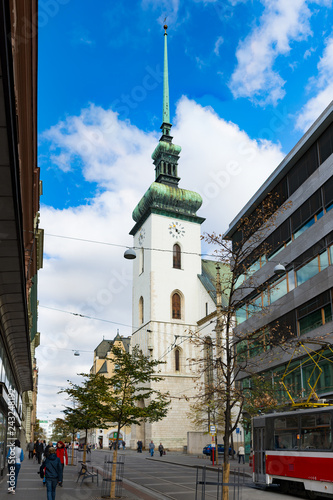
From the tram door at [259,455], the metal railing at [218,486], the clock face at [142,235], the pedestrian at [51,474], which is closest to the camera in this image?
the metal railing at [218,486]

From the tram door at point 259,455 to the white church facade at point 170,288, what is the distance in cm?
3805

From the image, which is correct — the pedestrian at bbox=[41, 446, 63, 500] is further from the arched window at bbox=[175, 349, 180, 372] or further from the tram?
the arched window at bbox=[175, 349, 180, 372]

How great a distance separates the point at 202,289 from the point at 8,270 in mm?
53838

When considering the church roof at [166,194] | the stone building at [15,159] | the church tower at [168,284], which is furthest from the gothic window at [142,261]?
the stone building at [15,159]

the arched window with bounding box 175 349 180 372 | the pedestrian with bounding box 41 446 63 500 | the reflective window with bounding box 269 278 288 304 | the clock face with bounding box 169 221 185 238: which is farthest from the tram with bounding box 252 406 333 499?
the clock face with bounding box 169 221 185 238

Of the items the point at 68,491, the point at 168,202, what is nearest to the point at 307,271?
the point at 68,491

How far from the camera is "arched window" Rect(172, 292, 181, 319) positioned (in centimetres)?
6494

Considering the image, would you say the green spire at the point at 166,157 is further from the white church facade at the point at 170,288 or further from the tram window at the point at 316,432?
the tram window at the point at 316,432

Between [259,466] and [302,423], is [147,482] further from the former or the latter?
[302,423]

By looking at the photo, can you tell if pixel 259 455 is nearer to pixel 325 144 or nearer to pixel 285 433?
pixel 285 433

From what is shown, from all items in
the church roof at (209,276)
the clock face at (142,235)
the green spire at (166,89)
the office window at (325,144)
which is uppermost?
the green spire at (166,89)

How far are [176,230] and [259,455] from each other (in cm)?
4927

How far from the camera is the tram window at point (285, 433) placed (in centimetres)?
1795

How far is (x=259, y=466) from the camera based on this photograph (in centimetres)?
2034
